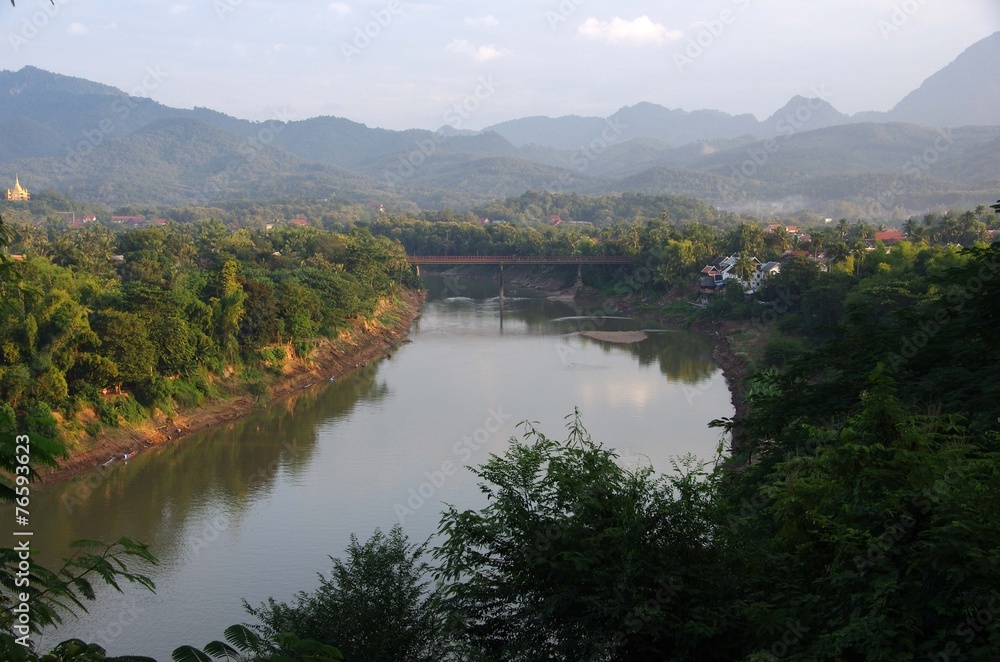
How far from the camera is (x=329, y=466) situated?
1709 centimetres

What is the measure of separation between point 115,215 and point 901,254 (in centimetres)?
9250

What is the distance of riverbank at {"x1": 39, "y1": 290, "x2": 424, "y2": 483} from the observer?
16781 mm

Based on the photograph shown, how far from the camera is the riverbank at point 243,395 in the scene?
16.8m

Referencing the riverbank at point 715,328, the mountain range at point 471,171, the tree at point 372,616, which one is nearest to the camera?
the tree at point 372,616

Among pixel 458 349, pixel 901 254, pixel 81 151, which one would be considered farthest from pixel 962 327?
pixel 81 151

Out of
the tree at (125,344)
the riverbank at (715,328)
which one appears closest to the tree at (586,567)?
the riverbank at (715,328)

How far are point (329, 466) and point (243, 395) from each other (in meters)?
5.83

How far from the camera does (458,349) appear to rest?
102ft

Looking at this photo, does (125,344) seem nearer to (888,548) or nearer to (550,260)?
(888,548)

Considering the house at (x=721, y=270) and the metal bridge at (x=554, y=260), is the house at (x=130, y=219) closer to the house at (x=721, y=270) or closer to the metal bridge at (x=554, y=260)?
the metal bridge at (x=554, y=260)

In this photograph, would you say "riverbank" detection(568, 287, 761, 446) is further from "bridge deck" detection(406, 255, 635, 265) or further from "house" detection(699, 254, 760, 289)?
"bridge deck" detection(406, 255, 635, 265)

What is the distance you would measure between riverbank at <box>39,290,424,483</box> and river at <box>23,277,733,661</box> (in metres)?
0.33

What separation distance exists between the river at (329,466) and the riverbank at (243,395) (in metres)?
0.33

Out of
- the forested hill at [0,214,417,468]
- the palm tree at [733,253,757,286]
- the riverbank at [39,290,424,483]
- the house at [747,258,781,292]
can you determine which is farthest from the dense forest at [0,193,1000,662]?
the palm tree at [733,253,757,286]
